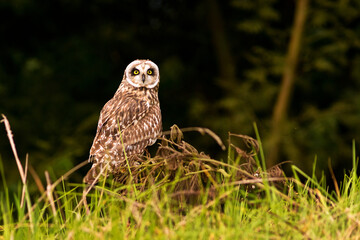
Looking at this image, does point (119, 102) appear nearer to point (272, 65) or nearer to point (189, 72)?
point (272, 65)

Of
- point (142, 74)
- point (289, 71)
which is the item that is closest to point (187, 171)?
point (142, 74)

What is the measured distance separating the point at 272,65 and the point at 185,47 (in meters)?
2.17

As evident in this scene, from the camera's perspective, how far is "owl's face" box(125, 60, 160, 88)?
4379 millimetres

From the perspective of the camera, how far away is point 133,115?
4.30 metres

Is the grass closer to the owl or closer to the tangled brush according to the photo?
the tangled brush

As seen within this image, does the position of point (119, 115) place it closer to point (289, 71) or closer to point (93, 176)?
point (93, 176)

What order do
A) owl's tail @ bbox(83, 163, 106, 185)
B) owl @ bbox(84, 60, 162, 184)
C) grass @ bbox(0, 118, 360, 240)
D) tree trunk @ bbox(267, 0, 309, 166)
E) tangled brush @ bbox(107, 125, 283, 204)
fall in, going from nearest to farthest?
1. grass @ bbox(0, 118, 360, 240)
2. owl's tail @ bbox(83, 163, 106, 185)
3. tangled brush @ bbox(107, 125, 283, 204)
4. owl @ bbox(84, 60, 162, 184)
5. tree trunk @ bbox(267, 0, 309, 166)

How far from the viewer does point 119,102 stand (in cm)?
433

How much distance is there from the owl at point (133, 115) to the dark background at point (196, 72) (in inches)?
160

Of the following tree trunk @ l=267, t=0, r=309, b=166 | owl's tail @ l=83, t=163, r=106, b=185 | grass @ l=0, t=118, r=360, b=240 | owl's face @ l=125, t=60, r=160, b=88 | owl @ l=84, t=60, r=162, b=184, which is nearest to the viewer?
grass @ l=0, t=118, r=360, b=240

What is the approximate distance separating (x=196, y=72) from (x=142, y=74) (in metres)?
6.56

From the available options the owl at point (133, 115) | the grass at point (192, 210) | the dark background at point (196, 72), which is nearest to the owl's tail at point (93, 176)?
the grass at point (192, 210)

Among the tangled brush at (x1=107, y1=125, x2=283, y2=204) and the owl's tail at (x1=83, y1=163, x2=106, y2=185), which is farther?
the tangled brush at (x1=107, y1=125, x2=283, y2=204)

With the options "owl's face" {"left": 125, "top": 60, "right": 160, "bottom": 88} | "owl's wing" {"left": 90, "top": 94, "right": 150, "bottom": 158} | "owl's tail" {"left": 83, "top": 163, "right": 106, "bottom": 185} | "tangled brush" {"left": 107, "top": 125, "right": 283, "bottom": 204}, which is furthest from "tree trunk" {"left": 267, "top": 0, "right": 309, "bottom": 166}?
"tangled brush" {"left": 107, "top": 125, "right": 283, "bottom": 204}
